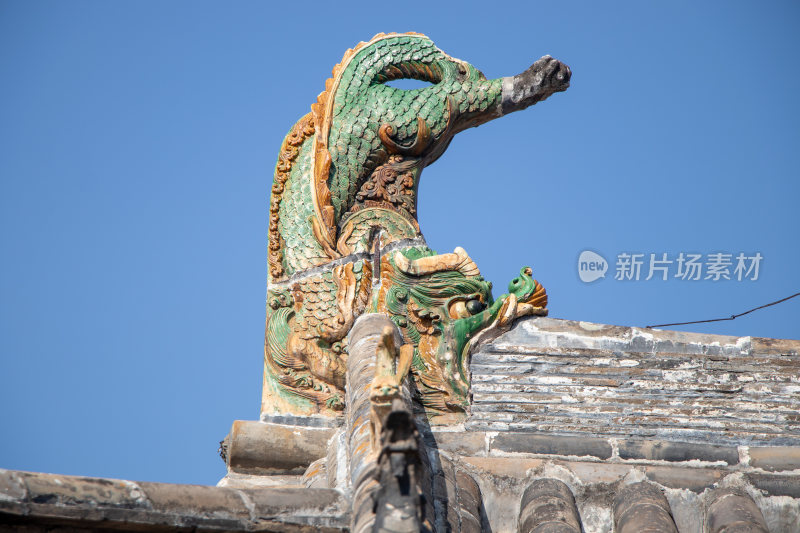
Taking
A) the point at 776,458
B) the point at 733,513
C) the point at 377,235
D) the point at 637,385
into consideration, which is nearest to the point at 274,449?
the point at 377,235

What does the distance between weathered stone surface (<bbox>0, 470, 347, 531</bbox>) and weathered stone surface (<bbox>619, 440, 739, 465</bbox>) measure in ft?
8.58

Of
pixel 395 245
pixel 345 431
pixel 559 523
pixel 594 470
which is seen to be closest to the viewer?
pixel 559 523

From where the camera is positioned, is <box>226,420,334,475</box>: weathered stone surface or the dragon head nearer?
<box>226,420,334,475</box>: weathered stone surface

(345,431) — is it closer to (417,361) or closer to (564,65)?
(417,361)

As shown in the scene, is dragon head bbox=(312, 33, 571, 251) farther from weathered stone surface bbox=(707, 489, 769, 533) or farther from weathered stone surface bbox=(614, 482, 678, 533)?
weathered stone surface bbox=(707, 489, 769, 533)

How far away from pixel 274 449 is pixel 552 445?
240 centimetres

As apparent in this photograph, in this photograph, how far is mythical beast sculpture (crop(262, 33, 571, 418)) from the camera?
35.7 ft

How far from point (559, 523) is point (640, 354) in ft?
8.37

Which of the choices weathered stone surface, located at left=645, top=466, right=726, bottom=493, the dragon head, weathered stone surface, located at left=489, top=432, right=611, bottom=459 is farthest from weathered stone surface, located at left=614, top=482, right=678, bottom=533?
the dragon head

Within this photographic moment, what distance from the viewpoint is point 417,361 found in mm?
10523

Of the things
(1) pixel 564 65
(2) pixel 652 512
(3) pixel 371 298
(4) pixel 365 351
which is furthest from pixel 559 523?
(1) pixel 564 65

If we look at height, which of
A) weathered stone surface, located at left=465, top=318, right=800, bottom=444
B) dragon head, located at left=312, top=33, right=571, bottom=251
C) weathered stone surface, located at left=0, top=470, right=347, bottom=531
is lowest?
weathered stone surface, located at left=0, top=470, right=347, bottom=531

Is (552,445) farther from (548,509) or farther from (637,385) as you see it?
(637,385)

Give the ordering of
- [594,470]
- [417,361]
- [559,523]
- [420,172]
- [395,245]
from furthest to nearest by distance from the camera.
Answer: [420,172] < [395,245] < [417,361] < [594,470] < [559,523]
